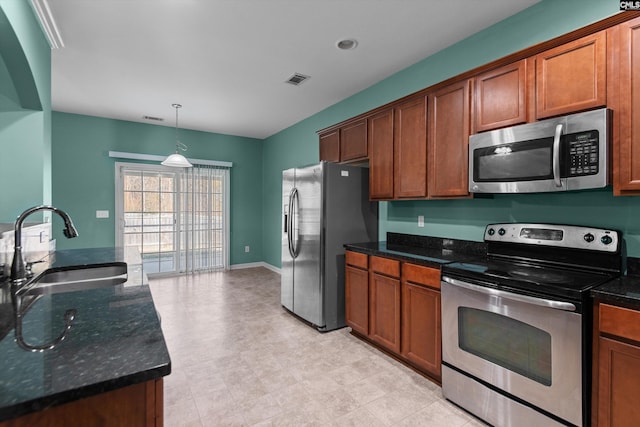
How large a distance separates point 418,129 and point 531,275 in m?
1.51

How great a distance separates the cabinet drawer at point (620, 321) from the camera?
A: 1.36 m

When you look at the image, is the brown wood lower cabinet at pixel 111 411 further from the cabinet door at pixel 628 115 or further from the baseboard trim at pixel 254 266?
the baseboard trim at pixel 254 266

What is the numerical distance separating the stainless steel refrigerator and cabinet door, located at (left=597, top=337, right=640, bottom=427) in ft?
7.37

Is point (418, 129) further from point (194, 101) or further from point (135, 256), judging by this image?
point (194, 101)

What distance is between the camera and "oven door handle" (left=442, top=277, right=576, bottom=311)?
1549 mm

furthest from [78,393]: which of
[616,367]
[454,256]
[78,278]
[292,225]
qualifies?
[292,225]

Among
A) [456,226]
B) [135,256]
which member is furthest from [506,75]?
[135,256]

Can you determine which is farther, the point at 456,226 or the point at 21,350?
the point at 456,226

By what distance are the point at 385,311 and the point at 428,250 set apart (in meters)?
0.69

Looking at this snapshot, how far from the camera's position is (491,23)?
248 centimetres

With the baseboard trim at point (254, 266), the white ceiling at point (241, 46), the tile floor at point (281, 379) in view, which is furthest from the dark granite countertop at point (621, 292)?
the baseboard trim at point (254, 266)

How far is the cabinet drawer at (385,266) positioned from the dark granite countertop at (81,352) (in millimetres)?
1904

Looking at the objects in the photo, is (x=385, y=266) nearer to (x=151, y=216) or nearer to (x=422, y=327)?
(x=422, y=327)

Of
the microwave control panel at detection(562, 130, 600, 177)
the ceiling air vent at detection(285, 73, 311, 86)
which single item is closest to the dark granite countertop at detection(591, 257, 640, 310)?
the microwave control panel at detection(562, 130, 600, 177)
